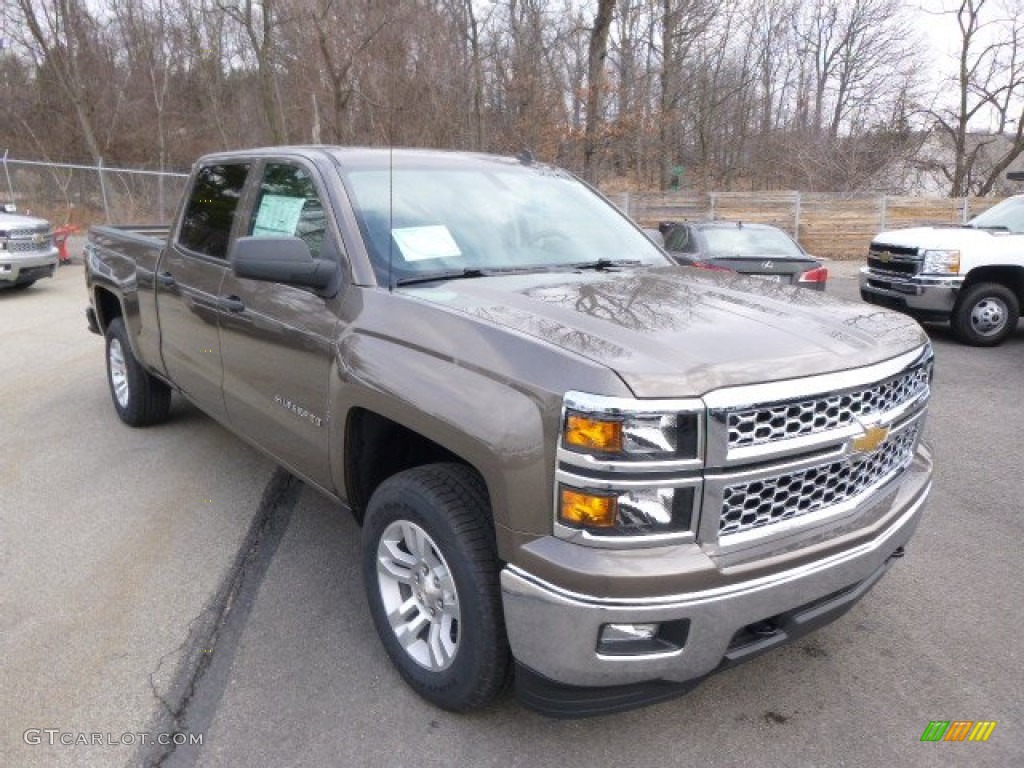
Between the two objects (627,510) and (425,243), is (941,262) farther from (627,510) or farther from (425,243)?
(627,510)

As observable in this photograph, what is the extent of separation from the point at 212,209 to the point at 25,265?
32.4ft

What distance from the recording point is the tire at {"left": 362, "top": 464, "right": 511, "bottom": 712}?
91.0 inches

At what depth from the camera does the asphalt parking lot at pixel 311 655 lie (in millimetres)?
2463

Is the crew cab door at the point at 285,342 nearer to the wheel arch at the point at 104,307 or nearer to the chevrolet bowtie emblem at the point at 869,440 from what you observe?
the chevrolet bowtie emblem at the point at 869,440

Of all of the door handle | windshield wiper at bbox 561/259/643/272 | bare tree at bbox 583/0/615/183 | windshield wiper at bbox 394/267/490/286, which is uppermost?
bare tree at bbox 583/0/615/183

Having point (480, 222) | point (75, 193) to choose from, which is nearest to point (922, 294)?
point (480, 222)

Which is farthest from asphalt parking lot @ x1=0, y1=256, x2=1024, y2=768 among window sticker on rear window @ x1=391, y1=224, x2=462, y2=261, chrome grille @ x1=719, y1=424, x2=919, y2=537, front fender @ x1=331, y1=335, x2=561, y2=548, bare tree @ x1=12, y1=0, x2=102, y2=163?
bare tree @ x1=12, y1=0, x2=102, y2=163

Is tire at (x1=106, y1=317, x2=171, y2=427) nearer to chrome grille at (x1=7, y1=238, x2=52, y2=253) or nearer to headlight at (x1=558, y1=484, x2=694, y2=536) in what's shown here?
headlight at (x1=558, y1=484, x2=694, y2=536)

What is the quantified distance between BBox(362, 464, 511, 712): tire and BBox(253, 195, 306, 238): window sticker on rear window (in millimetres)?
1437

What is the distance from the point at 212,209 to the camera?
424 cm

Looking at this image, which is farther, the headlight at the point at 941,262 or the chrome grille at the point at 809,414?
the headlight at the point at 941,262

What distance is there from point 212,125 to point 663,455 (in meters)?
37.5

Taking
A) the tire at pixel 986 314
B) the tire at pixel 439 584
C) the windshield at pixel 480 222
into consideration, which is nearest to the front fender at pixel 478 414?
the tire at pixel 439 584

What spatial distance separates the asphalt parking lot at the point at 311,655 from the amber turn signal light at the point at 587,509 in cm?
92
